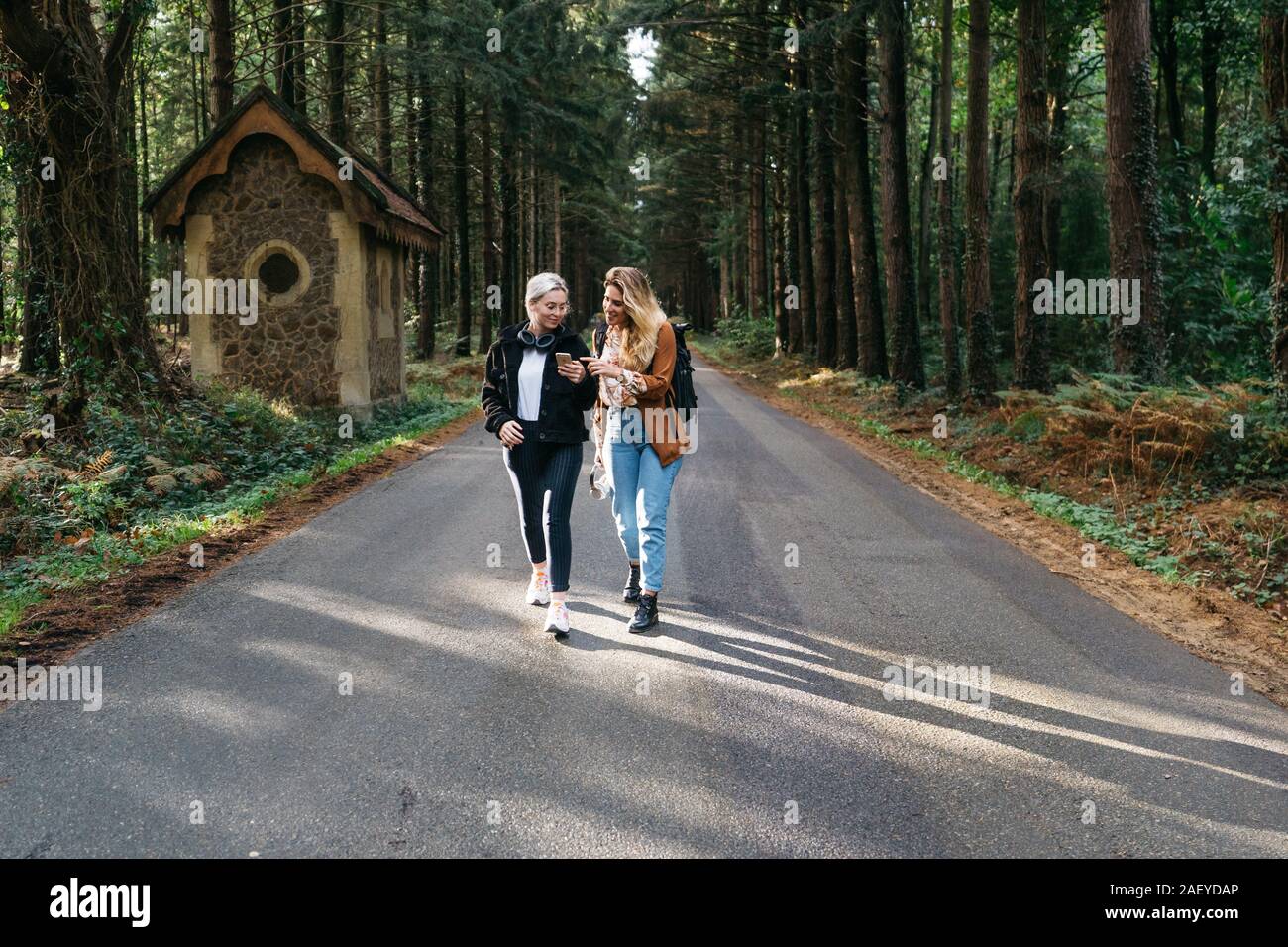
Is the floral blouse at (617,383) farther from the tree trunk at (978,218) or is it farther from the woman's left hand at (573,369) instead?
the tree trunk at (978,218)

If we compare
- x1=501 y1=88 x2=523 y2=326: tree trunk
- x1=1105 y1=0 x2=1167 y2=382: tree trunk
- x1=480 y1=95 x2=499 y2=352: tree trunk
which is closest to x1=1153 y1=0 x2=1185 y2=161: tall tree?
x1=1105 y1=0 x2=1167 y2=382: tree trunk

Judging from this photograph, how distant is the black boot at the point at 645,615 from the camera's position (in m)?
5.96

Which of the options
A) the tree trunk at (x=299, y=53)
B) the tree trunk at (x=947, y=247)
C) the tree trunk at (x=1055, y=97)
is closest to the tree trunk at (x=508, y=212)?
the tree trunk at (x=299, y=53)

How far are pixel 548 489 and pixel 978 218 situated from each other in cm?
1312

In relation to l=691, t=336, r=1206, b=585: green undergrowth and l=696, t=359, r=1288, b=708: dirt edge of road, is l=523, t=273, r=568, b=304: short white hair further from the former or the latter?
l=691, t=336, r=1206, b=585: green undergrowth

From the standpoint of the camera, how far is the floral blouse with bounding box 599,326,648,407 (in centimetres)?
578

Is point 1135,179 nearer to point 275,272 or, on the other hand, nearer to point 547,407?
point 547,407

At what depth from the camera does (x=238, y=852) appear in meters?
3.32

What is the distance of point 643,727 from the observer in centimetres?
452

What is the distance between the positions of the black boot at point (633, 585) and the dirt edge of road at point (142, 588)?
324cm

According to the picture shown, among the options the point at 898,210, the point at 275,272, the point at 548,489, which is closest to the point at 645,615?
the point at 548,489

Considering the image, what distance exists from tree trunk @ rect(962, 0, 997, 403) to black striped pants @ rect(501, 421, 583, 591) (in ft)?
41.6
